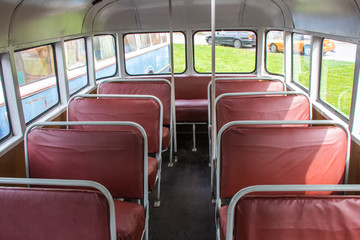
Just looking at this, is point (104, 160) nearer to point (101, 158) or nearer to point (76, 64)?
point (101, 158)

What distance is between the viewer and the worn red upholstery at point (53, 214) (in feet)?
5.07

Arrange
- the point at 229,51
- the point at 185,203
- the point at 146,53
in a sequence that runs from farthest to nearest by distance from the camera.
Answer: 1. the point at 146,53
2. the point at 229,51
3. the point at 185,203

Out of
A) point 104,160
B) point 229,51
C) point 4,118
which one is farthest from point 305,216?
point 229,51

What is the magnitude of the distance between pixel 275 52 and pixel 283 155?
371 centimetres

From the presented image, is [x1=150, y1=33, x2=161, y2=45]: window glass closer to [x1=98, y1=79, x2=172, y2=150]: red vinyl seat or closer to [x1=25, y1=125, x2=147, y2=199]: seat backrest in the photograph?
[x1=98, y1=79, x2=172, y2=150]: red vinyl seat

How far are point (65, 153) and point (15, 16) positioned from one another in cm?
142

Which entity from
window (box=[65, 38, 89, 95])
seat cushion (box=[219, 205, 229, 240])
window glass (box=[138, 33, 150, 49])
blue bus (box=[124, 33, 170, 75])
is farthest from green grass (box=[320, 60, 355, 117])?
window glass (box=[138, 33, 150, 49])

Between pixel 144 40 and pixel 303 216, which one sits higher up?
pixel 144 40

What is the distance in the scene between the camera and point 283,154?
229 centimetres

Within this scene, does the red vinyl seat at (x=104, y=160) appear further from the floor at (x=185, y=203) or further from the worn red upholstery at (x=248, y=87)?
the worn red upholstery at (x=248, y=87)

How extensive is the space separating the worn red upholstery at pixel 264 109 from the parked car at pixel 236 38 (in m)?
2.72

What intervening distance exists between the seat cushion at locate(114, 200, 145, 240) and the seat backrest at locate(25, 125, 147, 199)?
0.09 m

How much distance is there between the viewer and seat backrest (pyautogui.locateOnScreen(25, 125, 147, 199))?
2.35 meters

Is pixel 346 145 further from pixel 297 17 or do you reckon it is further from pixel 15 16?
pixel 15 16
